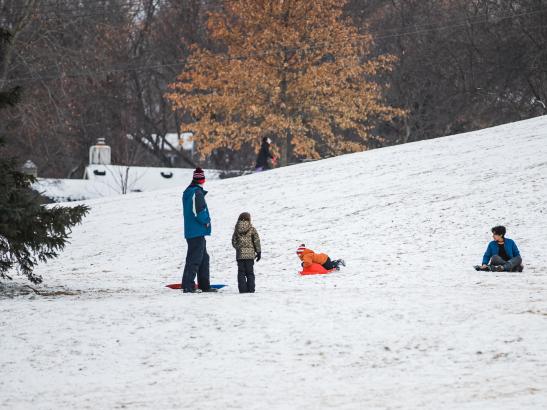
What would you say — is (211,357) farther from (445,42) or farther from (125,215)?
(445,42)

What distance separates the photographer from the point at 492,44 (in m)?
44.4

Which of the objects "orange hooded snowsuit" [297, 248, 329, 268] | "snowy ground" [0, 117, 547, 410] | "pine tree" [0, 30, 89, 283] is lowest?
"snowy ground" [0, 117, 547, 410]

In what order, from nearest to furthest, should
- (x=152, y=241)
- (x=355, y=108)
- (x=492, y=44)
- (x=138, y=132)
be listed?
(x=152, y=241) → (x=355, y=108) → (x=492, y=44) → (x=138, y=132)

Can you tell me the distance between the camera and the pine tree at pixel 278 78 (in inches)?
1518

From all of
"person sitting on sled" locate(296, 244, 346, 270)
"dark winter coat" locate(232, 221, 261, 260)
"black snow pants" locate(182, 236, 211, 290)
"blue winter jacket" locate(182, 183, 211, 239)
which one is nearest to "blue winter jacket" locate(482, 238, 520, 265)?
"person sitting on sled" locate(296, 244, 346, 270)

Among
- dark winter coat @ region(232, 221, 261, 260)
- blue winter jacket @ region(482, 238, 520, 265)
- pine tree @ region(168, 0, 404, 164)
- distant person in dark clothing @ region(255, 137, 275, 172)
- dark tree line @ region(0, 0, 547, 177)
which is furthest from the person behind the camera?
pine tree @ region(168, 0, 404, 164)

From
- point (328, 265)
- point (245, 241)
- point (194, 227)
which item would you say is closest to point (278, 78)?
point (328, 265)

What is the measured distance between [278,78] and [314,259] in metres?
22.4

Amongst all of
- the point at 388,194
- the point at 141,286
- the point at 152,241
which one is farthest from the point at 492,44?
the point at 141,286

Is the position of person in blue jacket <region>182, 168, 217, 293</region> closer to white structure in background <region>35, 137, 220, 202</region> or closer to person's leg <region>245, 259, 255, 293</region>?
person's leg <region>245, 259, 255, 293</region>

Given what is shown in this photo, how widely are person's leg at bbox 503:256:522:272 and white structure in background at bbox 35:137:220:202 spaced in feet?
91.2

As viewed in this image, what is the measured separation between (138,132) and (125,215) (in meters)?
27.1

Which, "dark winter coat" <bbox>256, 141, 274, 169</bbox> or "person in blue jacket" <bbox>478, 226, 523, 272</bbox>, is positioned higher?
"dark winter coat" <bbox>256, 141, 274, 169</bbox>

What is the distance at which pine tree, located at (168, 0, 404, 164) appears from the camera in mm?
38562
